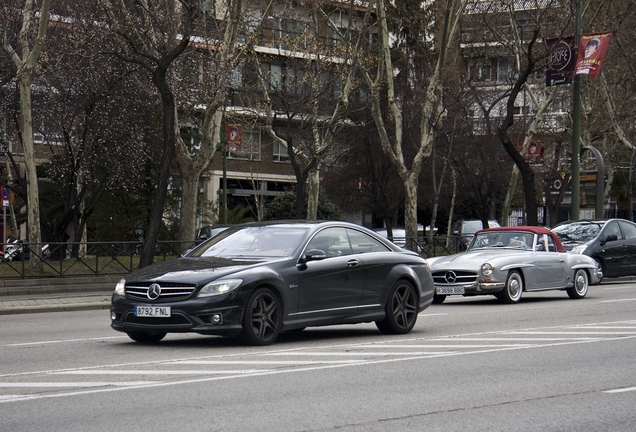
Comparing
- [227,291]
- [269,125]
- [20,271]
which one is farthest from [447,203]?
[227,291]

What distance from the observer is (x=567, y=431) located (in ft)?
21.9

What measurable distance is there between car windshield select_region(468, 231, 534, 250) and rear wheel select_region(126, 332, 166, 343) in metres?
9.89

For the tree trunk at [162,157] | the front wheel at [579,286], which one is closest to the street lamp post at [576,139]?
the front wheel at [579,286]

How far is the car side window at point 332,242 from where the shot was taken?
39.5 feet

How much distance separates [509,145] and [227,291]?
23.2 metres

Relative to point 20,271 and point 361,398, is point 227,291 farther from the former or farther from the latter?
point 20,271

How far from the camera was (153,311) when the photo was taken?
10648 millimetres

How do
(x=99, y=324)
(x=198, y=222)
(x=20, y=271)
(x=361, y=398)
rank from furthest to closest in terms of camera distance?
(x=198, y=222) → (x=20, y=271) → (x=99, y=324) → (x=361, y=398)

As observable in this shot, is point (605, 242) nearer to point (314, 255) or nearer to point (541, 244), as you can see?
point (541, 244)

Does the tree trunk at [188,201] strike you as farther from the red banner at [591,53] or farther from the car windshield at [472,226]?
the car windshield at [472,226]

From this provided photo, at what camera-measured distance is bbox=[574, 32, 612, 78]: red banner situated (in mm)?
31391

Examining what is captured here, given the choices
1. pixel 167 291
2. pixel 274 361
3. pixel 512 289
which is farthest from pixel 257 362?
pixel 512 289

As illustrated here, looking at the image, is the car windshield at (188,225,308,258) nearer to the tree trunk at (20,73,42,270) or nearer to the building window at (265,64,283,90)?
the tree trunk at (20,73,42,270)

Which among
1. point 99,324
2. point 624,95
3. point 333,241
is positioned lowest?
point 99,324
